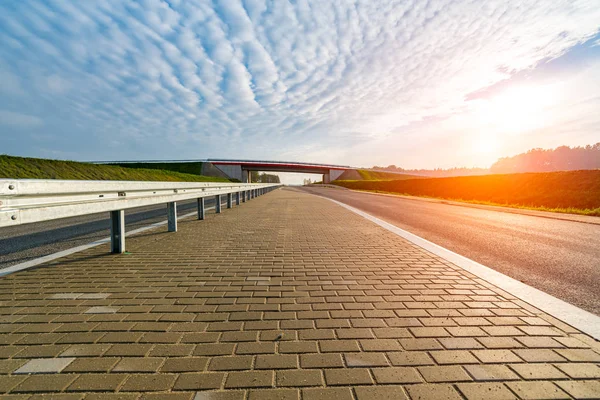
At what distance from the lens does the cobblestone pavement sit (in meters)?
1.84

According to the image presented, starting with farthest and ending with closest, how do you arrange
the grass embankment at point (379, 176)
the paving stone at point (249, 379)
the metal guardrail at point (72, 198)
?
the grass embankment at point (379, 176) → the metal guardrail at point (72, 198) → the paving stone at point (249, 379)

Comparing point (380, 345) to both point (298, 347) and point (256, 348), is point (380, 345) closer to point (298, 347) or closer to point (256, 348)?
point (298, 347)

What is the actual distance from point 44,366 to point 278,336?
64.5 inches

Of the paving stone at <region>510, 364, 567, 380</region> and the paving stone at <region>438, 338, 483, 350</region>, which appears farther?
the paving stone at <region>438, 338, 483, 350</region>

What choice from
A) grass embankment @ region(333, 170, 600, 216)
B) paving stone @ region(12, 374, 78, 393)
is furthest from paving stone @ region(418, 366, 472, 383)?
grass embankment @ region(333, 170, 600, 216)

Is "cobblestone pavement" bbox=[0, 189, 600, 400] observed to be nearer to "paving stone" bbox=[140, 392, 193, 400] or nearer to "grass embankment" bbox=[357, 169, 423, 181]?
"paving stone" bbox=[140, 392, 193, 400]

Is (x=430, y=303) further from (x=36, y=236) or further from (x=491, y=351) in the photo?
(x=36, y=236)

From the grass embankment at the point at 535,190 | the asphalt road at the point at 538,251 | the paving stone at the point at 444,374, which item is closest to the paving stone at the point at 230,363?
the paving stone at the point at 444,374

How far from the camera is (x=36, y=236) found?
664 centimetres

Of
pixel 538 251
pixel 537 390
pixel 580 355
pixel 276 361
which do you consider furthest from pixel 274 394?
pixel 538 251

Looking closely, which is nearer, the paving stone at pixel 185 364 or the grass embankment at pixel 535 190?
the paving stone at pixel 185 364

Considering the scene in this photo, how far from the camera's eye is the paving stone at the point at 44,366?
1.98 metres

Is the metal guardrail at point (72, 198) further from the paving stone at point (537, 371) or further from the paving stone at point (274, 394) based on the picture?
the paving stone at point (537, 371)

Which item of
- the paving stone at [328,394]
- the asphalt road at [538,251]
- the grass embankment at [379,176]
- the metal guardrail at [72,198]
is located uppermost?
the grass embankment at [379,176]
